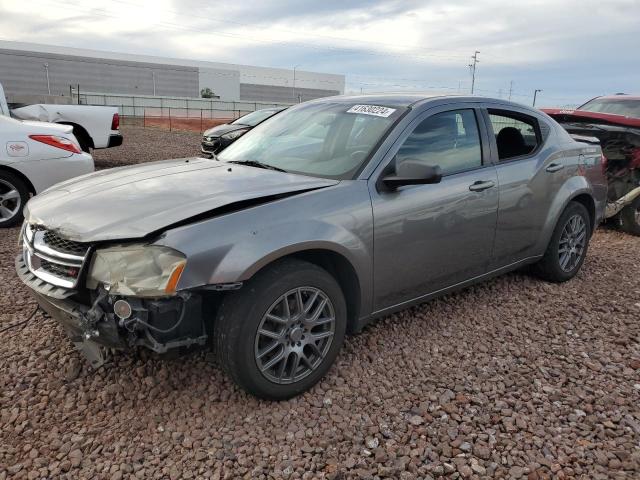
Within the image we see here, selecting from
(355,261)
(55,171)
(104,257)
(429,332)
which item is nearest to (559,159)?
(429,332)

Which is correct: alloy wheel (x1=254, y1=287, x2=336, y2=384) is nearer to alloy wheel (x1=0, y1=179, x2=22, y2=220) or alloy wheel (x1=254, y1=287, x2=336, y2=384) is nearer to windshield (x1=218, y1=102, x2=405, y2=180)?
windshield (x1=218, y1=102, x2=405, y2=180)

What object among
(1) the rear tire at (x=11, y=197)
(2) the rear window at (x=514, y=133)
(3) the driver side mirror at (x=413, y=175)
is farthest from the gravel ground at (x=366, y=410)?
(1) the rear tire at (x=11, y=197)

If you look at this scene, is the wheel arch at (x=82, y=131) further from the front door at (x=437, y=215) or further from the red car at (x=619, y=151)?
the front door at (x=437, y=215)

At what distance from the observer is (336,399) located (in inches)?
113

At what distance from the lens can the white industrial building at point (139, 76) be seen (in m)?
72.2

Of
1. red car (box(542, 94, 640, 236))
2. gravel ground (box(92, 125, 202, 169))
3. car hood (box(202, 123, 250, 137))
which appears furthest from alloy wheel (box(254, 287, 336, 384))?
car hood (box(202, 123, 250, 137))

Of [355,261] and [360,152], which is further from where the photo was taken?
[360,152]

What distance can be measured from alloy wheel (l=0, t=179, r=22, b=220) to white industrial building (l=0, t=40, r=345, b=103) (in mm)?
67780

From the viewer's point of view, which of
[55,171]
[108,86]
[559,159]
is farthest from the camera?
[108,86]

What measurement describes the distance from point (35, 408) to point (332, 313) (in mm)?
1667

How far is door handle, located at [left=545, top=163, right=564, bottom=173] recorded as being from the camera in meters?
4.22

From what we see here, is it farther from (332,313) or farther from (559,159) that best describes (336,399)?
(559,159)

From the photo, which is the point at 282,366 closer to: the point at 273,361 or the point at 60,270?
the point at 273,361

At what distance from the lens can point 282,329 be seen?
8.86ft
